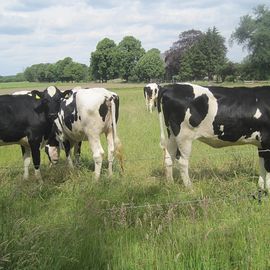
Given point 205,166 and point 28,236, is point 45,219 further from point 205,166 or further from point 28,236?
point 205,166

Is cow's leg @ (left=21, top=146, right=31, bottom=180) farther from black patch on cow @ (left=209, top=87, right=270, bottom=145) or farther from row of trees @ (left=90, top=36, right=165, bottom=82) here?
row of trees @ (left=90, top=36, right=165, bottom=82)

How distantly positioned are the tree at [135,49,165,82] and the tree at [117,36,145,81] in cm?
315

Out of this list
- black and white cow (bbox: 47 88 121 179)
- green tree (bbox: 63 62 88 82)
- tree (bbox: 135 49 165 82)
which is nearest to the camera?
black and white cow (bbox: 47 88 121 179)

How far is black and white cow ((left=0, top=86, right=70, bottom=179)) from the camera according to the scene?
28.7 ft

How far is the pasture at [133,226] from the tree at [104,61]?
106m

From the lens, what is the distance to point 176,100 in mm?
7629

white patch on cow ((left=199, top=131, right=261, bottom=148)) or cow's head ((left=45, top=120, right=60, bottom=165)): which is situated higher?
white patch on cow ((left=199, top=131, right=261, bottom=148))

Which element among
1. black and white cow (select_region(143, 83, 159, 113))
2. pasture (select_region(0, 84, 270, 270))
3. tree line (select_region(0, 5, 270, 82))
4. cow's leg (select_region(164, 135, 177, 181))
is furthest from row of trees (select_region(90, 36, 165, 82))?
pasture (select_region(0, 84, 270, 270))

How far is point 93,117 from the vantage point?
8.87 metres

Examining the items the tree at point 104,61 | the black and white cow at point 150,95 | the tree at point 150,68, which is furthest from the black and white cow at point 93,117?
the tree at point 104,61

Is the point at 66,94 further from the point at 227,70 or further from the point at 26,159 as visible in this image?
the point at 227,70

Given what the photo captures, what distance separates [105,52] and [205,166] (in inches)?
4235

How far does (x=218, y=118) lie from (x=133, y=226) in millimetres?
3242

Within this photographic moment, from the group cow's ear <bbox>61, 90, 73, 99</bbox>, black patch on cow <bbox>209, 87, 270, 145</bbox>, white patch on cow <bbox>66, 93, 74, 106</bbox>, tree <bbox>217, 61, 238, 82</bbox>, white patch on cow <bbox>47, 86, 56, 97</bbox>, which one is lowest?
tree <bbox>217, 61, 238, 82</bbox>
